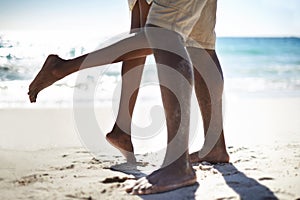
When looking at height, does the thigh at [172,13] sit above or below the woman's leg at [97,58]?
above

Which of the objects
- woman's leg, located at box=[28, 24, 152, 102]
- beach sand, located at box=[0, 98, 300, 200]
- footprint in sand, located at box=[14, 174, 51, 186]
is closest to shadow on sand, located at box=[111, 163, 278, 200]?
beach sand, located at box=[0, 98, 300, 200]

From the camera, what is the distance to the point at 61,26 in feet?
37.4

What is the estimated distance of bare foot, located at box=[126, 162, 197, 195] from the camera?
5.13 ft

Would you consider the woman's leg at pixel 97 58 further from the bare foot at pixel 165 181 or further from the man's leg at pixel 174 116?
the bare foot at pixel 165 181

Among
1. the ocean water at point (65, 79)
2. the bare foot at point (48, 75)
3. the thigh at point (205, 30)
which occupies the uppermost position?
the thigh at point (205, 30)

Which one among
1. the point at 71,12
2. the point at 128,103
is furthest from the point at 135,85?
the point at 71,12

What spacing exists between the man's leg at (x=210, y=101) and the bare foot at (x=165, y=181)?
47cm

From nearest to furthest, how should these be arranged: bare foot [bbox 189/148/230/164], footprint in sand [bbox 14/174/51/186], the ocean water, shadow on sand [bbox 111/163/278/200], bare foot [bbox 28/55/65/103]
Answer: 1. shadow on sand [bbox 111/163/278/200]
2. footprint in sand [bbox 14/174/51/186]
3. bare foot [bbox 28/55/65/103]
4. bare foot [bbox 189/148/230/164]
5. the ocean water

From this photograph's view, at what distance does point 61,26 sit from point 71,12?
459mm

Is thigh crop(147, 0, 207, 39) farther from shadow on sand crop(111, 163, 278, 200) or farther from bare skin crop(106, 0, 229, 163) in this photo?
shadow on sand crop(111, 163, 278, 200)

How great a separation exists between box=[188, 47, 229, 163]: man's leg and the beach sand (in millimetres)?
74

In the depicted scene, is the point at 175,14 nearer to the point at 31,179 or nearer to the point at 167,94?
the point at 167,94

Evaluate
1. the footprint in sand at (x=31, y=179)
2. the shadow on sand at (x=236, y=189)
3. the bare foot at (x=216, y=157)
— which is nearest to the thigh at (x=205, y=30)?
the bare foot at (x=216, y=157)

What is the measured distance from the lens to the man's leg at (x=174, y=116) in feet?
5.26
